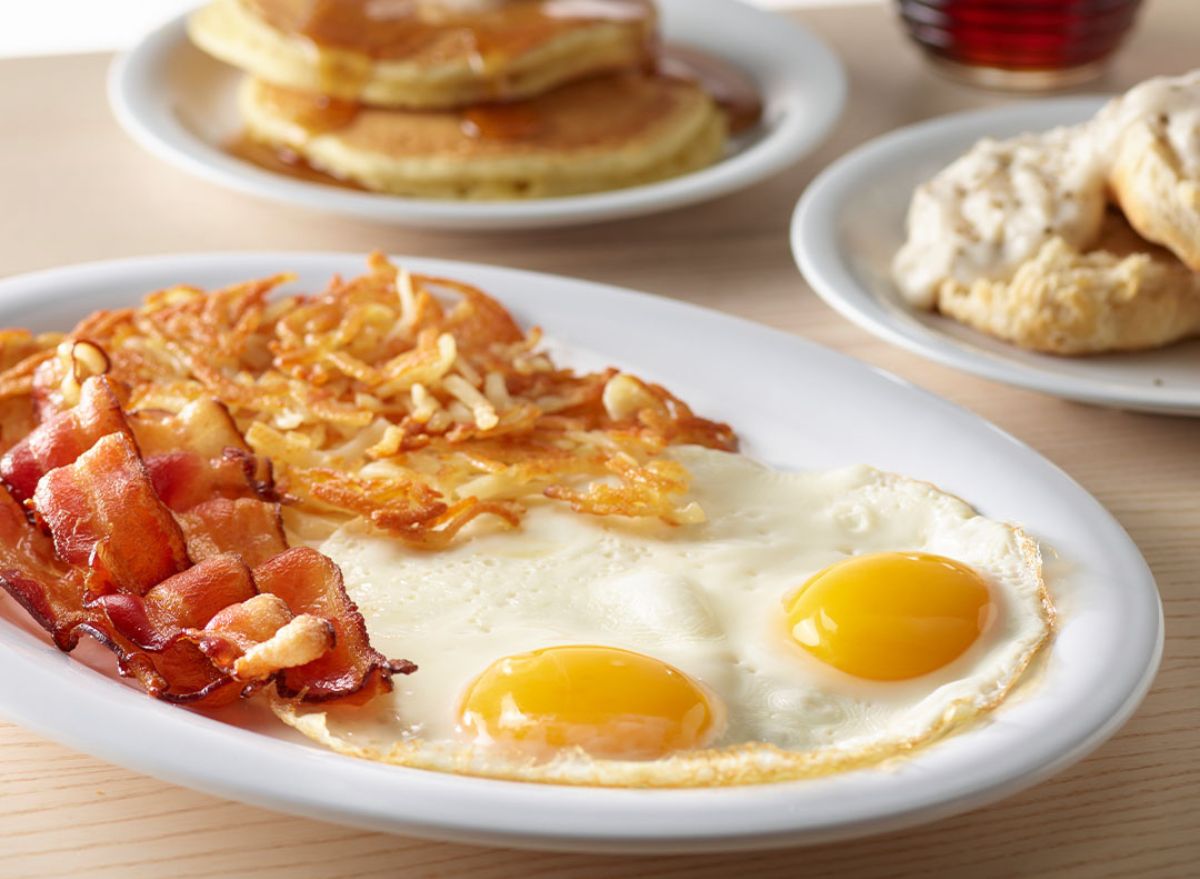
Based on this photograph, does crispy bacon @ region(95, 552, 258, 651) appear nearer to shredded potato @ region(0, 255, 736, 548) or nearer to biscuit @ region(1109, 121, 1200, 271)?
shredded potato @ region(0, 255, 736, 548)


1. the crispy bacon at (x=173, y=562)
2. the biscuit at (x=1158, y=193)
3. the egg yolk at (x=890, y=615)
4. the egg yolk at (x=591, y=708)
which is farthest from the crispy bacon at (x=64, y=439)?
the biscuit at (x=1158, y=193)

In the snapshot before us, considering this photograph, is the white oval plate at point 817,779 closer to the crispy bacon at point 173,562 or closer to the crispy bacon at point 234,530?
the crispy bacon at point 173,562

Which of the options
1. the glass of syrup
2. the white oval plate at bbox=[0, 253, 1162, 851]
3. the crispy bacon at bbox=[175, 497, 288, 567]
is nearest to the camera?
the white oval plate at bbox=[0, 253, 1162, 851]

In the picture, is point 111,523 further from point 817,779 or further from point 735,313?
point 735,313

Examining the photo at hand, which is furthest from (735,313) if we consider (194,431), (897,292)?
(194,431)

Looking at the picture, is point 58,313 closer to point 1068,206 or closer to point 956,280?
point 956,280

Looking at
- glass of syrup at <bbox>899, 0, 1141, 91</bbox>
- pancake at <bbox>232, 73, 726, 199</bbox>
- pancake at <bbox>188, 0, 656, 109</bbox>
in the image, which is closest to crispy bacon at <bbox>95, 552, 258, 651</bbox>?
pancake at <bbox>232, 73, 726, 199</bbox>
